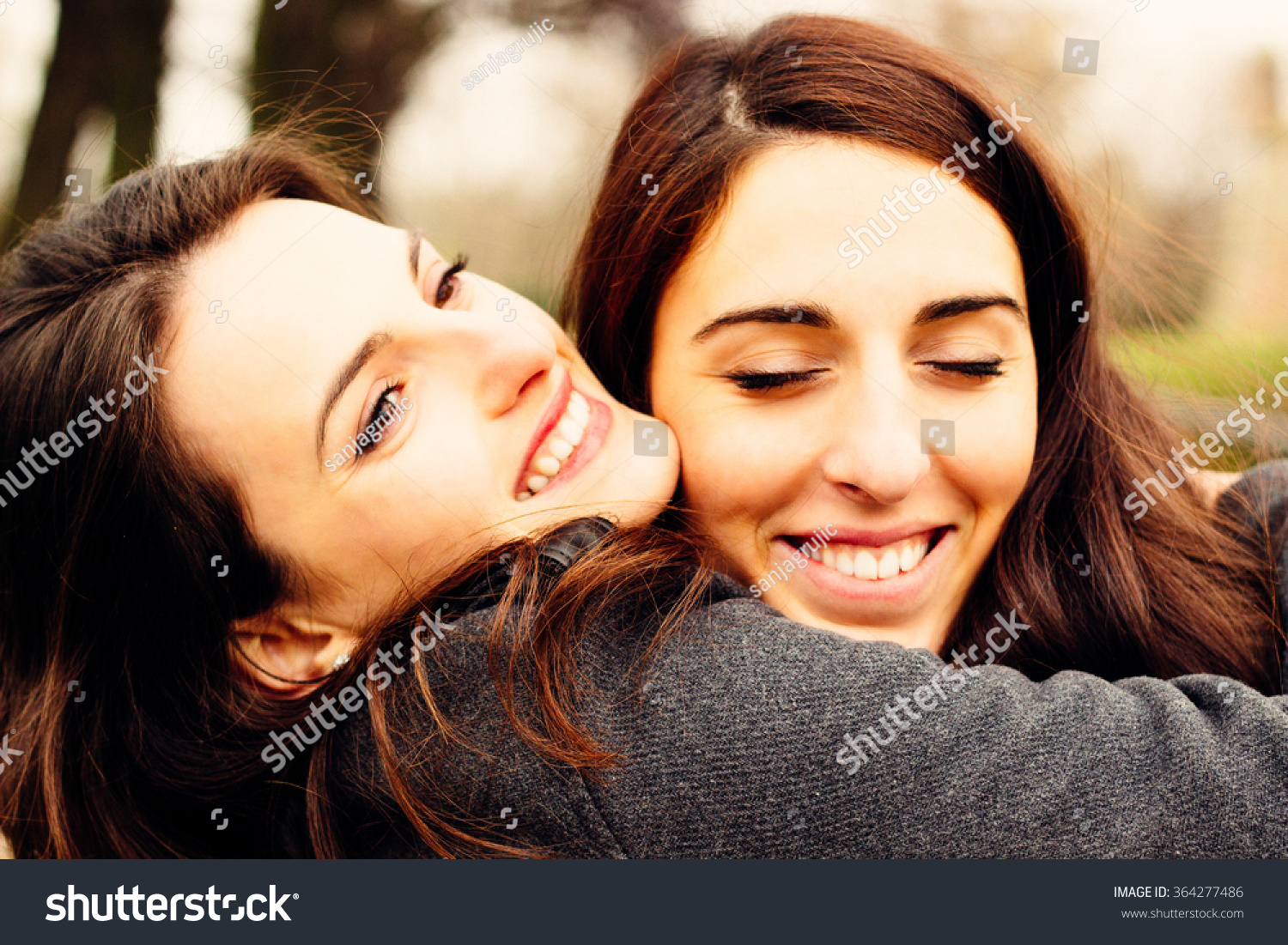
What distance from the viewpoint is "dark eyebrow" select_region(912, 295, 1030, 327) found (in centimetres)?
163

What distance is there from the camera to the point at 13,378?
5.76 feet

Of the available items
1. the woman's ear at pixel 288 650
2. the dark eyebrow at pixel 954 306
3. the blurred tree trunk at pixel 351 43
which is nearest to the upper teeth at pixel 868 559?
the dark eyebrow at pixel 954 306

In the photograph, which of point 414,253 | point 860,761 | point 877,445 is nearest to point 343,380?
point 414,253

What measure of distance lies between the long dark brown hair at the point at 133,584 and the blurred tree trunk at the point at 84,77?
83.3 inches

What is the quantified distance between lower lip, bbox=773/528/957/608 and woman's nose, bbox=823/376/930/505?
0.16m

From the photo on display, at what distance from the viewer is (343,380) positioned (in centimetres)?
157

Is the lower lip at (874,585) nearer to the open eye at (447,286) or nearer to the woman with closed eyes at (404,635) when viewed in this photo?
the woman with closed eyes at (404,635)

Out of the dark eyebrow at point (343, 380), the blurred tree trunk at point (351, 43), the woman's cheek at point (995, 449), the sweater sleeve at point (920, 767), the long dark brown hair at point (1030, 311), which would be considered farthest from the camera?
the blurred tree trunk at point (351, 43)

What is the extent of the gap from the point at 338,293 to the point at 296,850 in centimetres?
101

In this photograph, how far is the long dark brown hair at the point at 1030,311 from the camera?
5.96 feet

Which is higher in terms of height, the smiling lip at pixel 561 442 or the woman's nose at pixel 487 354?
the woman's nose at pixel 487 354

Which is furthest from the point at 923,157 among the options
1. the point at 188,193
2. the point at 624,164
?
the point at 188,193

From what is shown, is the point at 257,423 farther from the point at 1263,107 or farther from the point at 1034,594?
the point at 1263,107

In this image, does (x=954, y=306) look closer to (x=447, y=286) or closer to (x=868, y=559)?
(x=868, y=559)
